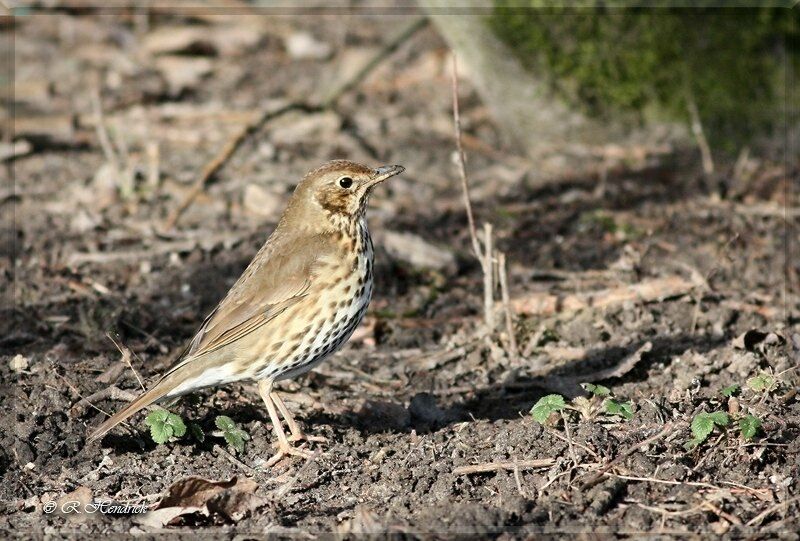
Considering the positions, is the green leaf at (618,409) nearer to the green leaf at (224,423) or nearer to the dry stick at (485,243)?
the dry stick at (485,243)

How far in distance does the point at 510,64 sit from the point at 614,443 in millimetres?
4941

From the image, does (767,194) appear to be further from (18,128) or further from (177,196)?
(18,128)

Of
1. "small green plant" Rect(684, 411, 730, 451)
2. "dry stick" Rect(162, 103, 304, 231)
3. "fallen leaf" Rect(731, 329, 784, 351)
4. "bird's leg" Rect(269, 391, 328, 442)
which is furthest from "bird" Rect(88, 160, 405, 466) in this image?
"dry stick" Rect(162, 103, 304, 231)

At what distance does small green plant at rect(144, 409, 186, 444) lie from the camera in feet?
16.4

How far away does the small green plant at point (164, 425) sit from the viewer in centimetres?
500

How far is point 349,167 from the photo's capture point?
5.81 m

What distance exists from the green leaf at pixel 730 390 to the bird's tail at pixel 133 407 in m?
2.73

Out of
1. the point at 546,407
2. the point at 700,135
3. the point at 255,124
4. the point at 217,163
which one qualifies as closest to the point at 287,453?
the point at 546,407

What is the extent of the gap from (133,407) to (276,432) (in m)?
0.74

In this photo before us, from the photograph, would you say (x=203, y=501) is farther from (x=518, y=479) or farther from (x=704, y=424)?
(x=704, y=424)

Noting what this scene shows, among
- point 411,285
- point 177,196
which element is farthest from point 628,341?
point 177,196

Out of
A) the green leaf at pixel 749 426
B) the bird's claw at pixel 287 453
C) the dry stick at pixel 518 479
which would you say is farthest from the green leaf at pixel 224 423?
the green leaf at pixel 749 426

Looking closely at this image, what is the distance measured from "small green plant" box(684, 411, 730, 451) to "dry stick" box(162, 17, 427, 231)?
4.68 meters

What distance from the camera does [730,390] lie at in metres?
5.24
